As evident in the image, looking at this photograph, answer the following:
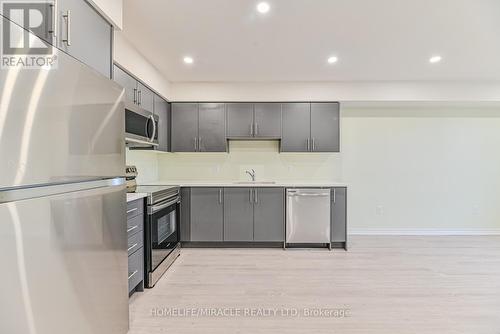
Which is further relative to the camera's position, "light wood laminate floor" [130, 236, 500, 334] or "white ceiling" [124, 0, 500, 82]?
"white ceiling" [124, 0, 500, 82]

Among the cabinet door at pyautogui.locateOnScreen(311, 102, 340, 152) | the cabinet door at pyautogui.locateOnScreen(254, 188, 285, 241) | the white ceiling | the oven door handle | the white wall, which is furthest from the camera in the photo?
the cabinet door at pyautogui.locateOnScreen(311, 102, 340, 152)

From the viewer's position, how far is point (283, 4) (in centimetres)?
217

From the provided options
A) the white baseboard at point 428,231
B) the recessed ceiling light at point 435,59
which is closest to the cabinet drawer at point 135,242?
the white baseboard at point 428,231

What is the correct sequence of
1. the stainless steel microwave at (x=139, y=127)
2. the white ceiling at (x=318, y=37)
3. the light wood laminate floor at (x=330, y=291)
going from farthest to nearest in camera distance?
the stainless steel microwave at (x=139, y=127), the white ceiling at (x=318, y=37), the light wood laminate floor at (x=330, y=291)

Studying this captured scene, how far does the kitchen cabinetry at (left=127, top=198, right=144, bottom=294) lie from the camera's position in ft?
7.88

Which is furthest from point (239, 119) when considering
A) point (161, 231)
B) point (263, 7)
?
Result: point (263, 7)

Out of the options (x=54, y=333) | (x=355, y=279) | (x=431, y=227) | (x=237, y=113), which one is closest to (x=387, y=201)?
(x=431, y=227)

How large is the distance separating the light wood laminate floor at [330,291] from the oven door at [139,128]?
1.43 meters

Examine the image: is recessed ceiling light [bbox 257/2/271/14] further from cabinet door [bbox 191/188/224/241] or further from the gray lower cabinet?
the gray lower cabinet

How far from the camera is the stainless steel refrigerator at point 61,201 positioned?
0.98 meters

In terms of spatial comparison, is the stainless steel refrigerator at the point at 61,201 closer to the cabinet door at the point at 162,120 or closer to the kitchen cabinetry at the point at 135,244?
the kitchen cabinetry at the point at 135,244

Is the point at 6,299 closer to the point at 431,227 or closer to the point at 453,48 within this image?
the point at 453,48

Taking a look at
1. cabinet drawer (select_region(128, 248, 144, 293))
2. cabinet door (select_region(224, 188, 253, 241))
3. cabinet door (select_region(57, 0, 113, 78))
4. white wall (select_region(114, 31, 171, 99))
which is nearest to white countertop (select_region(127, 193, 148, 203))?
cabinet drawer (select_region(128, 248, 144, 293))

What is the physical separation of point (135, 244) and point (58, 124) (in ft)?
5.19
